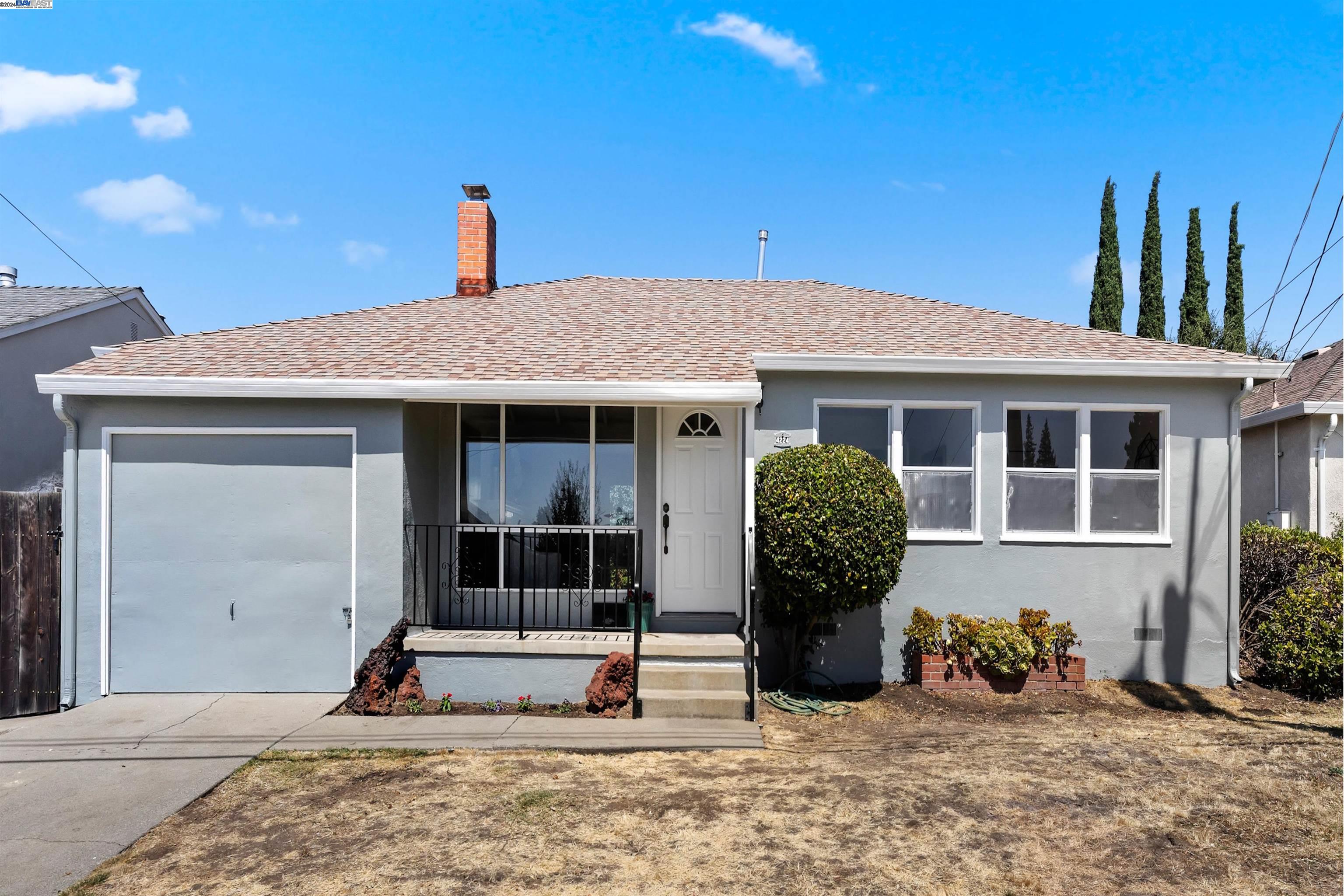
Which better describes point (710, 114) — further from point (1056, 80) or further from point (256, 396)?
point (256, 396)

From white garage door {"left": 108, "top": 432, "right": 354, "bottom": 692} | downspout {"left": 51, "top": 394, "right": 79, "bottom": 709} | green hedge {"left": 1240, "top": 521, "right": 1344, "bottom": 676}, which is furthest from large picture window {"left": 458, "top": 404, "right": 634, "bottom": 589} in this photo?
green hedge {"left": 1240, "top": 521, "right": 1344, "bottom": 676}

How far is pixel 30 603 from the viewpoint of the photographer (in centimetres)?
646

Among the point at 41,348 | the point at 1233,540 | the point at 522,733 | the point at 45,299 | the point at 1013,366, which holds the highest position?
the point at 45,299

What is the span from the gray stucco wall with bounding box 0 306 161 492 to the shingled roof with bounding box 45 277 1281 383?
11.0ft

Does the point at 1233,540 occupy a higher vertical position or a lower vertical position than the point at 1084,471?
lower

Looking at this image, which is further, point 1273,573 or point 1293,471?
point 1293,471

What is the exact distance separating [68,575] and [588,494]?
4.87m

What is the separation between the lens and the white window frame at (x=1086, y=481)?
25.2 ft

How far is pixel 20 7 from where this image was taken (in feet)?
24.6

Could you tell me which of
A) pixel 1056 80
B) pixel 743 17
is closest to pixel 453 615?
pixel 743 17

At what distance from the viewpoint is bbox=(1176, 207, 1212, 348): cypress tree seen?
20.1m

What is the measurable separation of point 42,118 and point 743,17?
380 inches

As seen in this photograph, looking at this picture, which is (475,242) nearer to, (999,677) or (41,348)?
(41,348)

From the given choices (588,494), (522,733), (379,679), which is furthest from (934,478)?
(379,679)
